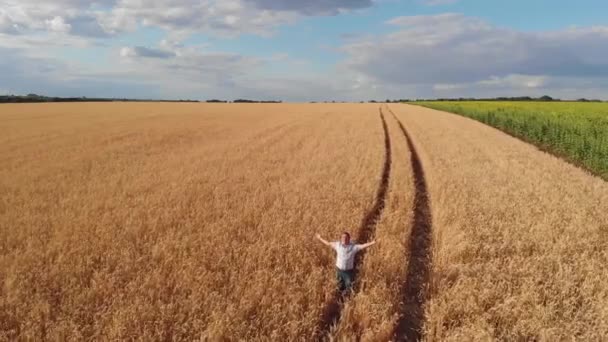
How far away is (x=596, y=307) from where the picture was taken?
225 inches

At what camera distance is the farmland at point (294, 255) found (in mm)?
5125

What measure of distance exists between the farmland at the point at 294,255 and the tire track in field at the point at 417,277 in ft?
0.08

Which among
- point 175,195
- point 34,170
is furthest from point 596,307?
point 34,170

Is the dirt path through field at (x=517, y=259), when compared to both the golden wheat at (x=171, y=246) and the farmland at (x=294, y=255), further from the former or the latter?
the golden wheat at (x=171, y=246)

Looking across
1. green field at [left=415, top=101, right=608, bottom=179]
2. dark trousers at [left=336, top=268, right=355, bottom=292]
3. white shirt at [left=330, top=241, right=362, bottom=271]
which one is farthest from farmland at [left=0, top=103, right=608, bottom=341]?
green field at [left=415, top=101, right=608, bottom=179]

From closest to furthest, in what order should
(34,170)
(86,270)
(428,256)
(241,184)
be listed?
(86,270) < (428,256) < (241,184) < (34,170)

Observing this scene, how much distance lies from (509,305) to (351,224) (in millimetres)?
3427

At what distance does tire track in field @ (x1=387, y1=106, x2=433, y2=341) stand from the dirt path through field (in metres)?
0.14

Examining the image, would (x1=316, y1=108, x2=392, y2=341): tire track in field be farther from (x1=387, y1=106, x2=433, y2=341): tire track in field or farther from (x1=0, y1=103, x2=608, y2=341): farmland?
(x1=387, y1=106, x2=433, y2=341): tire track in field

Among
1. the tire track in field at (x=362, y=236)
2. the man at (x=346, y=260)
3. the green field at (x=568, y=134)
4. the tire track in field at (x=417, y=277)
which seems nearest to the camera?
the tire track in field at (x=362, y=236)

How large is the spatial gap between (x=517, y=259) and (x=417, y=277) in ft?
5.00

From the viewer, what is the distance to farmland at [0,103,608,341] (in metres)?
5.12

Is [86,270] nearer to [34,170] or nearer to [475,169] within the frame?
[34,170]

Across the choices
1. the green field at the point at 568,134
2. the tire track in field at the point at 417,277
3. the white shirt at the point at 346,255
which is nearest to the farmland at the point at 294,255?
the tire track in field at the point at 417,277
